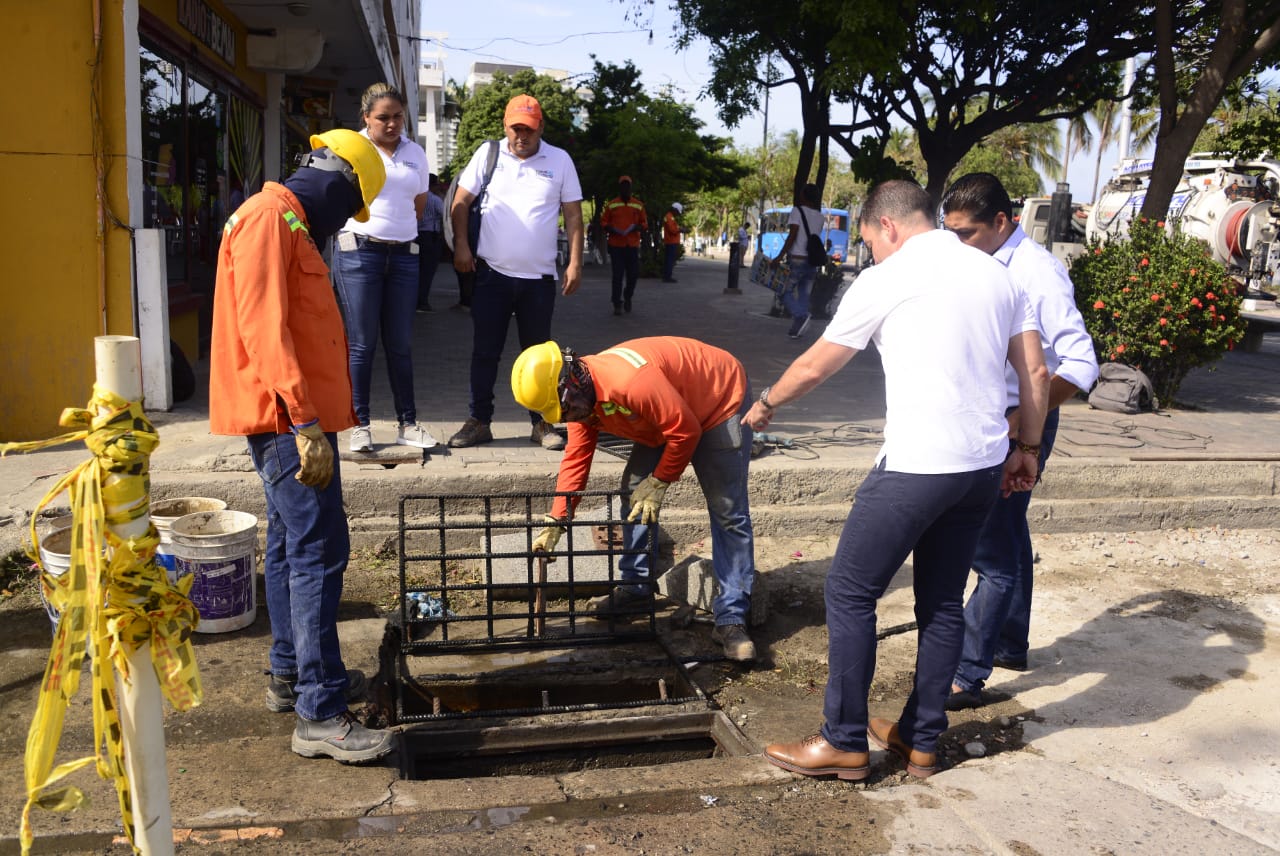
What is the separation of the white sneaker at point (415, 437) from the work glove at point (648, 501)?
1938 millimetres

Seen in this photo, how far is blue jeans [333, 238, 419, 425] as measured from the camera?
5.38 m

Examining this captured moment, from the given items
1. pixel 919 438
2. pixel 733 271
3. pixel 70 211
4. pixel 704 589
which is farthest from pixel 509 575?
pixel 733 271

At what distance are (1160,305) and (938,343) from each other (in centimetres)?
586

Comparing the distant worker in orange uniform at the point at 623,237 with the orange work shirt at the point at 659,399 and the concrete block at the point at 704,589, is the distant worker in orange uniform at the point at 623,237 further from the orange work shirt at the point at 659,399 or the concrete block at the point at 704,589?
the orange work shirt at the point at 659,399

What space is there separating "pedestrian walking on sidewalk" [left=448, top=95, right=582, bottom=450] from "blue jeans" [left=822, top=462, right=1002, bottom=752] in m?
2.93

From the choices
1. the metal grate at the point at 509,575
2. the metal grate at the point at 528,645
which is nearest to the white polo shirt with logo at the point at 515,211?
the metal grate at the point at 509,575

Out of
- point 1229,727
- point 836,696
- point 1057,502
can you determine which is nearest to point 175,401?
point 836,696

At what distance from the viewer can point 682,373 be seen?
164 inches

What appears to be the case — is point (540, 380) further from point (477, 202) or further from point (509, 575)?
point (477, 202)

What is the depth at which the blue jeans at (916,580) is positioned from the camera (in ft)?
10.3

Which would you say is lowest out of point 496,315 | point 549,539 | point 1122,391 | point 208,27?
point 549,539

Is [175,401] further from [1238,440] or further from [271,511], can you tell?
[1238,440]

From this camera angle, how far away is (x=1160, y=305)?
797cm

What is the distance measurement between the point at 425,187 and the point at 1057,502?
163 inches
